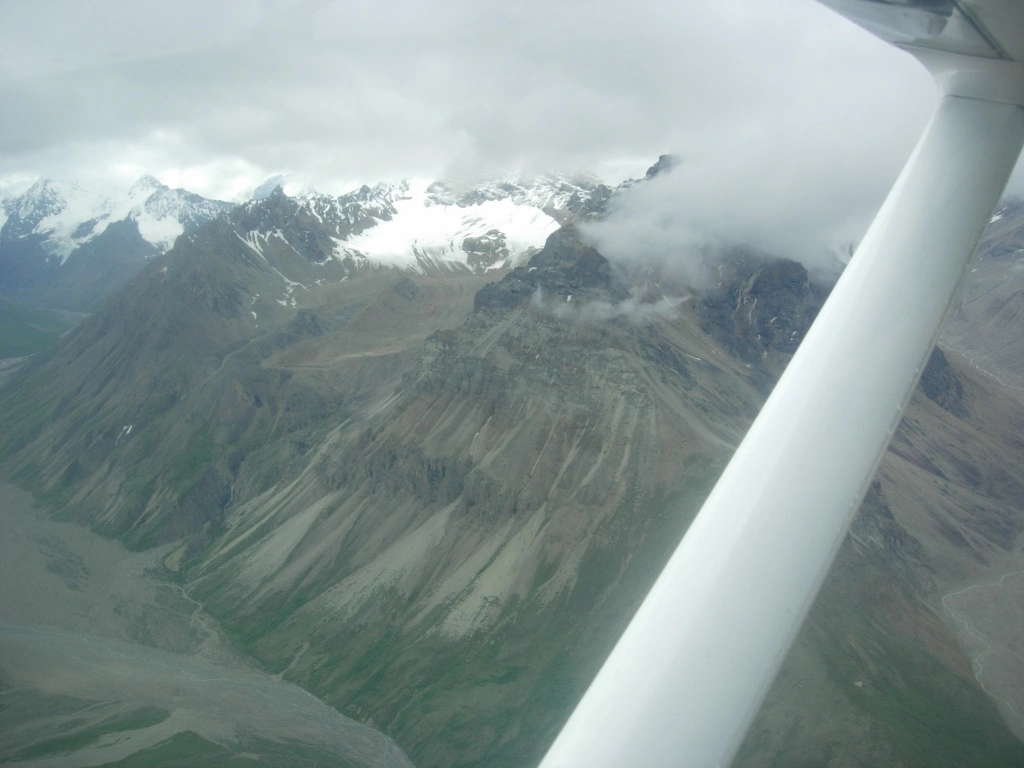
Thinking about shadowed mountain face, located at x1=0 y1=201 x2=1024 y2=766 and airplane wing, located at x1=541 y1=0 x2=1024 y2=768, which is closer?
airplane wing, located at x1=541 y1=0 x2=1024 y2=768

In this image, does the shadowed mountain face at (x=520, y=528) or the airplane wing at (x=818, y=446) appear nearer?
the airplane wing at (x=818, y=446)

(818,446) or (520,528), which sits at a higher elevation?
(520,528)

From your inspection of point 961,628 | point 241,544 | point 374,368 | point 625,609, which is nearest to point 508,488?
point 625,609

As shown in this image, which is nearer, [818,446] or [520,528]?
[818,446]
